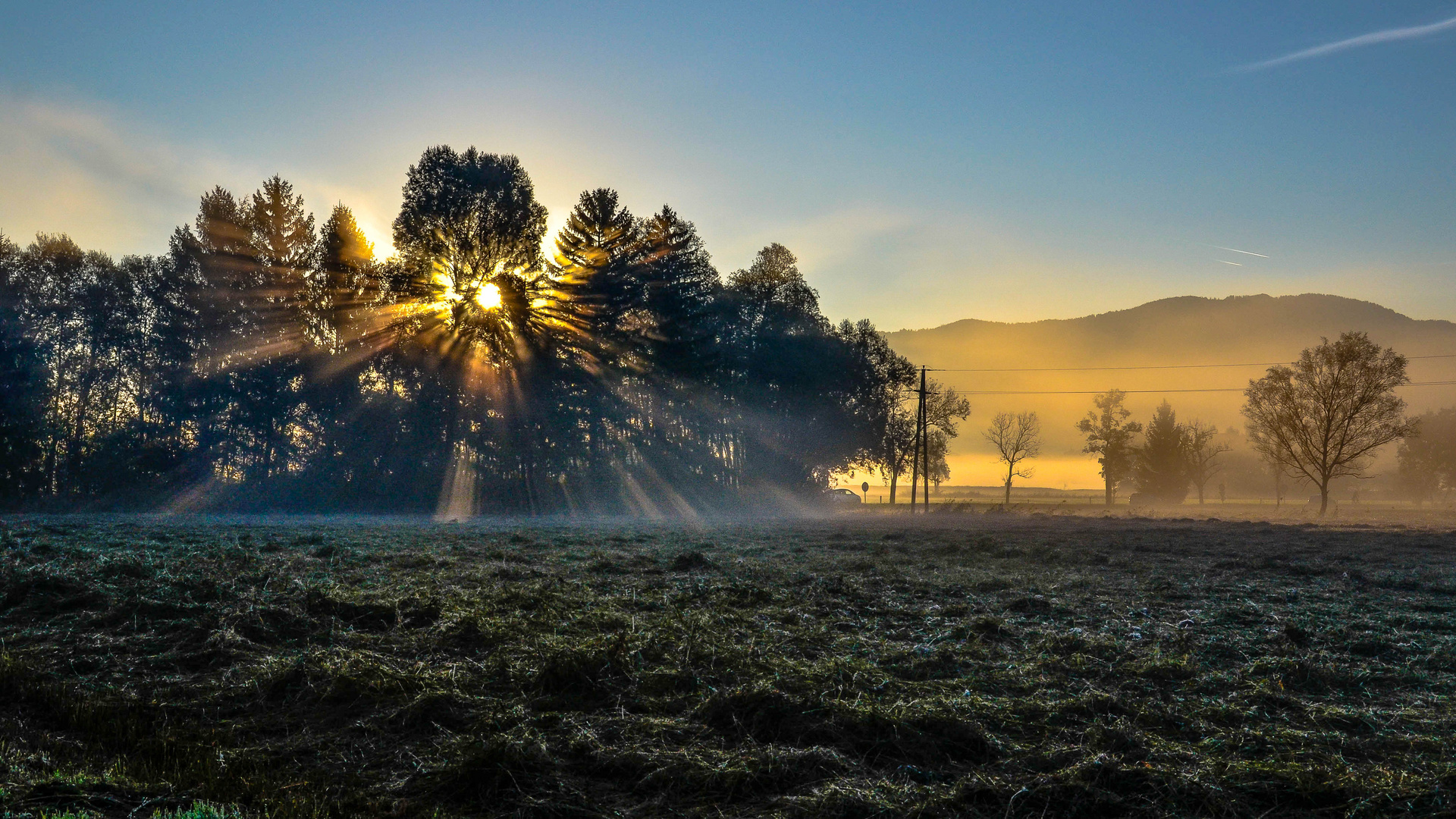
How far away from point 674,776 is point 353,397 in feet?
122

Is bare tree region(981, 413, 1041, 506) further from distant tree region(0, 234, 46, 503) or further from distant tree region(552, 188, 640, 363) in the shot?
distant tree region(0, 234, 46, 503)

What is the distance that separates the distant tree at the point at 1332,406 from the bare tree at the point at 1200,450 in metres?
39.4

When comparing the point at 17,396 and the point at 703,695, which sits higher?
the point at 17,396

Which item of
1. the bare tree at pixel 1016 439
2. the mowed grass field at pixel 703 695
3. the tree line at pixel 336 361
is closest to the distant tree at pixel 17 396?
the tree line at pixel 336 361

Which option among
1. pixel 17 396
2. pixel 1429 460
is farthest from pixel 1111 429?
pixel 17 396

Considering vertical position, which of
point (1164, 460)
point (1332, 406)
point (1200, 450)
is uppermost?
point (1332, 406)

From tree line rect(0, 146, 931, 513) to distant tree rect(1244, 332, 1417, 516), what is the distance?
125 ft

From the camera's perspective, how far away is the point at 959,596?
9453 mm

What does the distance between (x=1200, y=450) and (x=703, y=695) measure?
323 feet

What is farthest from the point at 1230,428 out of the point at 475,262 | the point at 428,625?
the point at 428,625

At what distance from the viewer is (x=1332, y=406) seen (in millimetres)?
46188

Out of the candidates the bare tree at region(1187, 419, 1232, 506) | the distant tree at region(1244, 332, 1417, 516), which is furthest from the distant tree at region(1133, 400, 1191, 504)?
the distant tree at region(1244, 332, 1417, 516)

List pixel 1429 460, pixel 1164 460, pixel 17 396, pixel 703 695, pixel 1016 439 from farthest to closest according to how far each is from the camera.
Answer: pixel 1429 460 < pixel 1164 460 < pixel 1016 439 < pixel 17 396 < pixel 703 695

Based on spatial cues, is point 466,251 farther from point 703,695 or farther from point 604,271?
point 703,695
